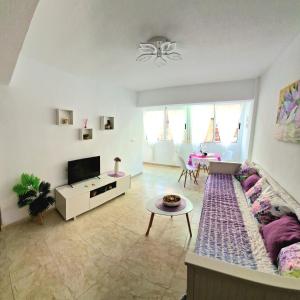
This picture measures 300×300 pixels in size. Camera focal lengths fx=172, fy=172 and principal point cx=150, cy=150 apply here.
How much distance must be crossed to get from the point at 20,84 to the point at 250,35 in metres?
2.97

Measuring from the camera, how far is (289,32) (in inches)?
70.2

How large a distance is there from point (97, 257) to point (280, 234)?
1.80 metres

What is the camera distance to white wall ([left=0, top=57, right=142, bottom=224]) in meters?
2.39

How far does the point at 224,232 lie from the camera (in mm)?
1604

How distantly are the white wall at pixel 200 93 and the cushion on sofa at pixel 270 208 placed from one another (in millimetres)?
2564

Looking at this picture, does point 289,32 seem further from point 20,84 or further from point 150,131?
point 150,131

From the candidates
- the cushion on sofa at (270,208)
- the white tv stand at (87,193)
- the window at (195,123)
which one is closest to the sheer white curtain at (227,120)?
the window at (195,123)


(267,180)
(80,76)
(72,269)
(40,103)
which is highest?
(80,76)

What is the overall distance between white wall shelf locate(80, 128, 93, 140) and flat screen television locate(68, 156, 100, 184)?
0.42 meters

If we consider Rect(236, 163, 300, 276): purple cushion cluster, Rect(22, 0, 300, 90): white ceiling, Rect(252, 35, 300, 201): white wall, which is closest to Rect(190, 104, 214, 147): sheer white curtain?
Rect(252, 35, 300, 201): white wall

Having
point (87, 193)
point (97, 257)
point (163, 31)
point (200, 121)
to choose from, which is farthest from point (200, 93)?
point (97, 257)

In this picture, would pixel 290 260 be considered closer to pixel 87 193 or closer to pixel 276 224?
pixel 276 224

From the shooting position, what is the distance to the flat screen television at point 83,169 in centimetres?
306

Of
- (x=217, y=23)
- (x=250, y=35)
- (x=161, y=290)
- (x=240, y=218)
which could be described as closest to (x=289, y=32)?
(x=250, y=35)
